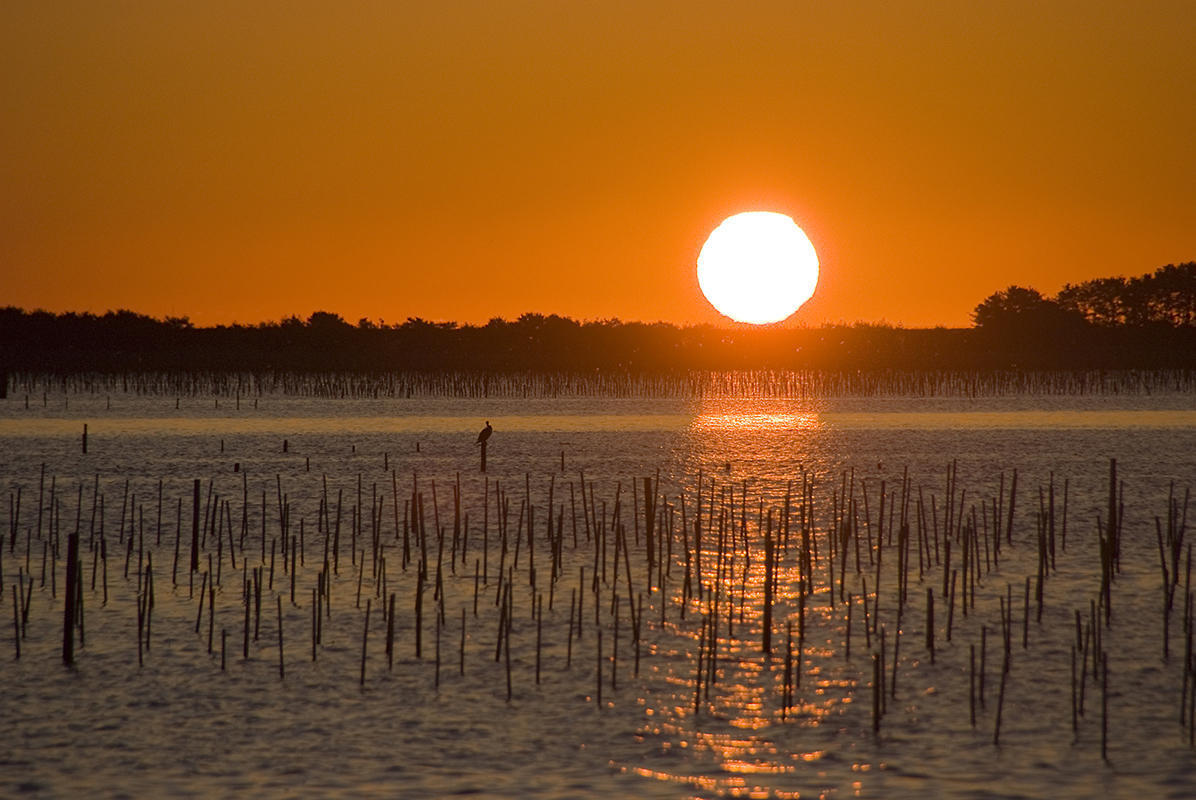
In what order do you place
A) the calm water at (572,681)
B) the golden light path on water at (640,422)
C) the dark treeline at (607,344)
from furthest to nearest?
the dark treeline at (607,344) → the golden light path on water at (640,422) → the calm water at (572,681)

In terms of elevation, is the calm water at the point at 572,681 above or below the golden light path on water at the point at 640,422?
below

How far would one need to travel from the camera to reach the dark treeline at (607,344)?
74688 mm

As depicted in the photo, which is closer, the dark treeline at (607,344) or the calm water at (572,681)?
the calm water at (572,681)

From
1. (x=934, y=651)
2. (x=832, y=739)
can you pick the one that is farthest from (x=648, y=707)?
(x=934, y=651)

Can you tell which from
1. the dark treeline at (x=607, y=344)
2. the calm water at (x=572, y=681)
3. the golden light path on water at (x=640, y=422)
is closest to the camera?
the calm water at (x=572, y=681)

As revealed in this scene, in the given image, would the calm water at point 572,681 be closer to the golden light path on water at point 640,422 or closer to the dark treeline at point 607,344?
the golden light path on water at point 640,422

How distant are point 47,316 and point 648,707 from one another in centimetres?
10727

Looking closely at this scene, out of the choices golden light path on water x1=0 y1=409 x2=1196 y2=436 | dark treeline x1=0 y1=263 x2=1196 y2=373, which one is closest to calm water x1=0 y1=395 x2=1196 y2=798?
golden light path on water x1=0 y1=409 x2=1196 y2=436

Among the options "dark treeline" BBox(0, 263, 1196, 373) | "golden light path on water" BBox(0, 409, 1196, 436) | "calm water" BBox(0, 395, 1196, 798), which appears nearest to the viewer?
"calm water" BBox(0, 395, 1196, 798)

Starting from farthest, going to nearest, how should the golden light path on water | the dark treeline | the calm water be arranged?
1. the dark treeline
2. the golden light path on water
3. the calm water

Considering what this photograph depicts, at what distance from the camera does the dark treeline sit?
245 feet

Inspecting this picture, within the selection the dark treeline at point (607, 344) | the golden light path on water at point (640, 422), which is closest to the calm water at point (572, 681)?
the golden light path on water at point (640, 422)

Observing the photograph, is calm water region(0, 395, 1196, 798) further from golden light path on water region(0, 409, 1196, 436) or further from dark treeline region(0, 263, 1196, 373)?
dark treeline region(0, 263, 1196, 373)

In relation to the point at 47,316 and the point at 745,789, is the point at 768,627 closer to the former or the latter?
the point at 745,789
